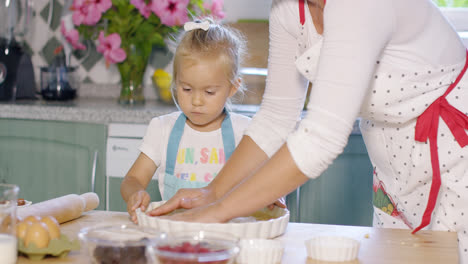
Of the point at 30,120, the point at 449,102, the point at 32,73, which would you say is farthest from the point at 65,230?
the point at 32,73

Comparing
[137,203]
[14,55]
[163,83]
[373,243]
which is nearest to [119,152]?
[163,83]

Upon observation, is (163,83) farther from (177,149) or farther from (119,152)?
(177,149)

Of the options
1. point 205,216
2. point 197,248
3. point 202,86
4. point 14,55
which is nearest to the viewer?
point 197,248

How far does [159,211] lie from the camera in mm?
1120

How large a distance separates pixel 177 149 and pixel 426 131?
0.71 metres

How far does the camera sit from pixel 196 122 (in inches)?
64.3

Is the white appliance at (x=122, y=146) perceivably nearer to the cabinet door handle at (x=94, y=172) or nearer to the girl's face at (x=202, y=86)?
the cabinet door handle at (x=94, y=172)

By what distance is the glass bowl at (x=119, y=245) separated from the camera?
79cm

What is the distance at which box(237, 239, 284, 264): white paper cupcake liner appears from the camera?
0.88 metres

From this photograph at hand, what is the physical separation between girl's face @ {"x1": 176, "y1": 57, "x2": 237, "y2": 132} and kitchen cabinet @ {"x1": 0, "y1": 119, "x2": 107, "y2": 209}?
790mm

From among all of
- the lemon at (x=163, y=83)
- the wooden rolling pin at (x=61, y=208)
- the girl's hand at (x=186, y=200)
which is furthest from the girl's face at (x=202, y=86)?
the lemon at (x=163, y=83)

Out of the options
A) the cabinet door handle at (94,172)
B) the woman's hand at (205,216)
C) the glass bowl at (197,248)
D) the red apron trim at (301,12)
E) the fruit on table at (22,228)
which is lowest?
the cabinet door handle at (94,172)

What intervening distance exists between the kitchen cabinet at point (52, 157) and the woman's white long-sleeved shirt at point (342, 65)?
1068 millimetres

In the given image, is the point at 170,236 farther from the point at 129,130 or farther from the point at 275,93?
the point at 129,130
